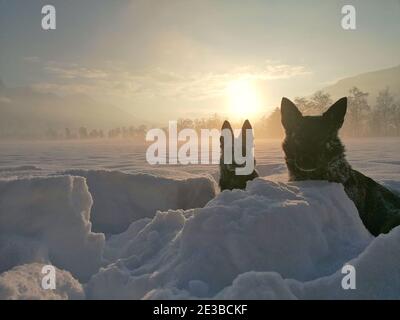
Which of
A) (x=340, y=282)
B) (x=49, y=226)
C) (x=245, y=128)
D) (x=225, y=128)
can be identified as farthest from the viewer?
(x=225, y=128)

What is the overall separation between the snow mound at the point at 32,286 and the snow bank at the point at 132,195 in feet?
11.6

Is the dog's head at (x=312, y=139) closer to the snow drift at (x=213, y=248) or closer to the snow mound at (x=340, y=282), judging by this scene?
Result: the snow drift at (x=213, y=248)

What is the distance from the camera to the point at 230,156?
7.62 metres

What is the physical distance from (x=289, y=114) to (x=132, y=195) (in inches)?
182

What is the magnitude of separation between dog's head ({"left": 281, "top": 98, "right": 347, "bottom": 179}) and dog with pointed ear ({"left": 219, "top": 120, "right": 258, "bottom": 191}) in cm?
195

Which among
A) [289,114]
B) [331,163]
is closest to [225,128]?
[289,114]

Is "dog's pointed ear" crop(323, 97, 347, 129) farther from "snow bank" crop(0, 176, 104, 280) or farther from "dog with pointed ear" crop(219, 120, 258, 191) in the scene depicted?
"snow bank" crop(0, 176, 104, 280)

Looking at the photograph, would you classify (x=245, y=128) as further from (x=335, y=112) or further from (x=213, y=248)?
(x=213, y=248)

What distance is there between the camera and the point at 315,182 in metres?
4.71

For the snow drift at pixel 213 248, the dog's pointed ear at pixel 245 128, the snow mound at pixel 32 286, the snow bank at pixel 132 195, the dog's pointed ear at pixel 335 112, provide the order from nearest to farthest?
the snow drift at pixel 213 248
the snow mound at pixel 32 286
the dog's pointed ear at pixel 335 112
the dog's pointed ear at pixel 245 128
the snow bank at pixel 132 195

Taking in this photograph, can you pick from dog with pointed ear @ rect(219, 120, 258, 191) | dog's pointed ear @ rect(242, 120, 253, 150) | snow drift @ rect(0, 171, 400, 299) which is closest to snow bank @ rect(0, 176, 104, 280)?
snow drift @ rect(0, 171, 400, 299)

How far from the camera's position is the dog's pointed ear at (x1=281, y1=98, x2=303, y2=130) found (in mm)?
5453

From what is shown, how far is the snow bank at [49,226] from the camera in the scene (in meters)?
4.46

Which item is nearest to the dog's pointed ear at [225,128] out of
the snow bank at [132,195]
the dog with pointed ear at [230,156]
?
the dog with pointed ear at [230,156]
